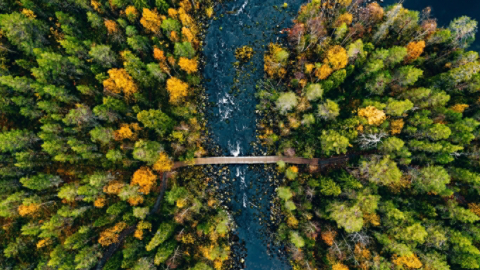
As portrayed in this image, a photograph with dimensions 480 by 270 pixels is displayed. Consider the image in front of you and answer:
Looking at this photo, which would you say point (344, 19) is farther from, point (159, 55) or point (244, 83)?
point (159, 55)

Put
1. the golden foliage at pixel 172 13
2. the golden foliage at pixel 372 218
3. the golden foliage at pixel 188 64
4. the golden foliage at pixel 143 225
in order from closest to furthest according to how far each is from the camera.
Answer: the golden foliage at pixel 372 218 → the golden foliage at pixel 143 225 → the golden foliage at pixel 172 13 → the golden foliage at pixel 188 64

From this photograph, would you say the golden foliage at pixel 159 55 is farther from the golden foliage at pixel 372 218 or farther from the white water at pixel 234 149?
the golden foliage at pixel 372 218

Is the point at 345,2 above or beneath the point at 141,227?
above

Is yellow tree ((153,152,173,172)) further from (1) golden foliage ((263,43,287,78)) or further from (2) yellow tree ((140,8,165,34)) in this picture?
(1) golden foliage ((263,43,287,78))

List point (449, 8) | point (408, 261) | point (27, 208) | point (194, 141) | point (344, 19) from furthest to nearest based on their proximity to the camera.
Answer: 1. point (449, 8)
2. point (194, 141)
3. point (344, 19)
4. point (27, 208)
5. point (408, 261)

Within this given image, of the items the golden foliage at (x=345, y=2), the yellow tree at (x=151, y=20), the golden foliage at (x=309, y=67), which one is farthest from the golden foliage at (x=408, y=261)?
the yellow tree at (x=151, y=20)

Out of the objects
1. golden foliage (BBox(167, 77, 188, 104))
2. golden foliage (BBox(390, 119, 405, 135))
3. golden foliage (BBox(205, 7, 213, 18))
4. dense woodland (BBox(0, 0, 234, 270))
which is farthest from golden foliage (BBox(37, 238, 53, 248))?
golden foliage (BBox(390, 119, 405, 135))

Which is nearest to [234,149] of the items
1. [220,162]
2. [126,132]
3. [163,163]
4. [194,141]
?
[220,162]
